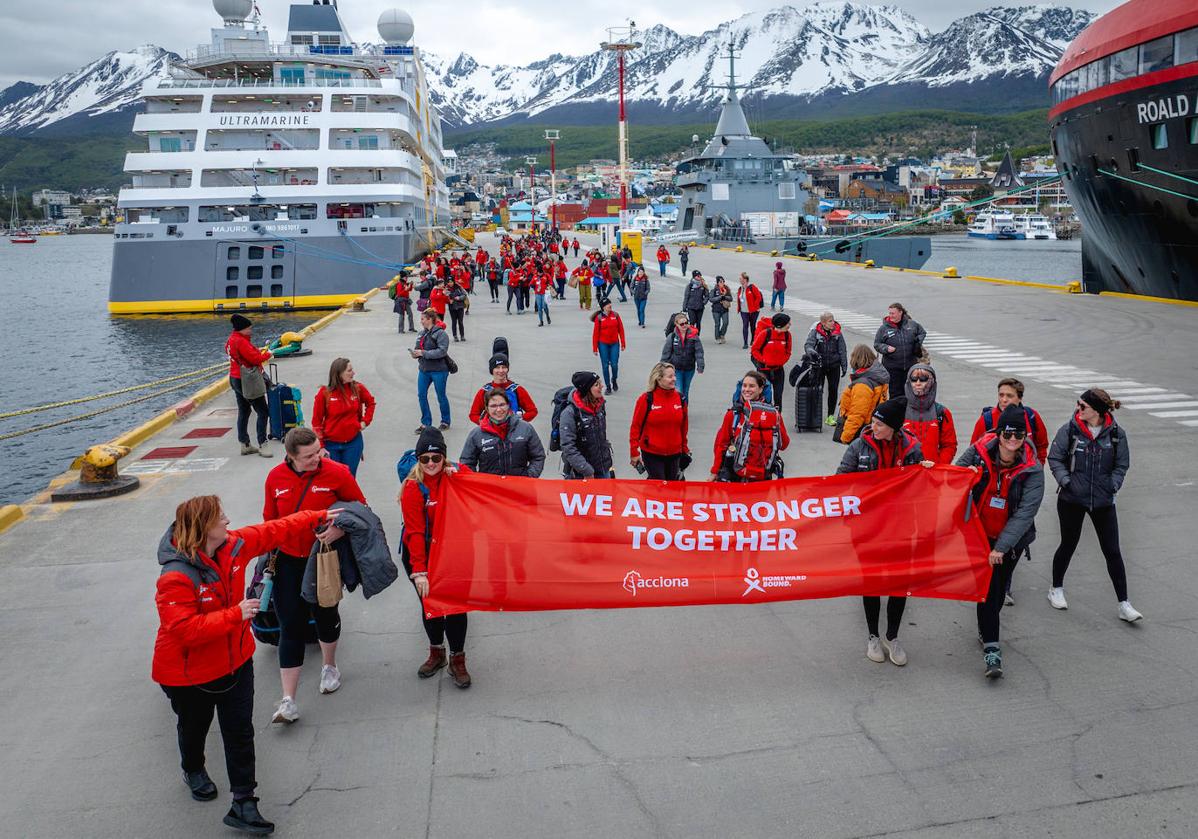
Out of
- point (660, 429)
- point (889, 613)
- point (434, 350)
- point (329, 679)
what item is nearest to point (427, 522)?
point (329, 679)

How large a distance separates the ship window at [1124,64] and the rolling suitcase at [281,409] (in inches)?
870

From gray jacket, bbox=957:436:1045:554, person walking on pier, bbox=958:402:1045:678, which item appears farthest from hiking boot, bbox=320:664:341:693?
gray jacket, bbox=957:436:1045:554

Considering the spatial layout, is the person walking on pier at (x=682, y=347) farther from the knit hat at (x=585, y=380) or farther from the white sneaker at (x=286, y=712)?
the white sneaker at (x=286, y=712)

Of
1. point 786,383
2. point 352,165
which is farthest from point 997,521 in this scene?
point 352,165

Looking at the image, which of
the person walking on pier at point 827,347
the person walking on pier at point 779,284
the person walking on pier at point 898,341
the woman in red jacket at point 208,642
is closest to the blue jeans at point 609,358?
the person walking on pier at point 827,347

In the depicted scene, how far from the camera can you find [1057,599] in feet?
21.6

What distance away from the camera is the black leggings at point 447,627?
18.4ft

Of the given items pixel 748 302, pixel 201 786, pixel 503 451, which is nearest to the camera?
pixel 201 786

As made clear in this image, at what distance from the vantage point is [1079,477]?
20.3 ft

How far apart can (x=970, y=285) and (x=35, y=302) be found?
54129 mm

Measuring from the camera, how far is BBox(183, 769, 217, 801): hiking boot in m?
4.52

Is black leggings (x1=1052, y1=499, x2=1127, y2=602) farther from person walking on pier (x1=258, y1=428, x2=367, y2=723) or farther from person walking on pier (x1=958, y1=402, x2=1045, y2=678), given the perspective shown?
person walking on pier (x1=258, y1=428, x2=367, y2=723)

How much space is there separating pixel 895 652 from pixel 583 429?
291 cm

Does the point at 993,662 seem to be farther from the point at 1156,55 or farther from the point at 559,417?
the point at 1156,55
